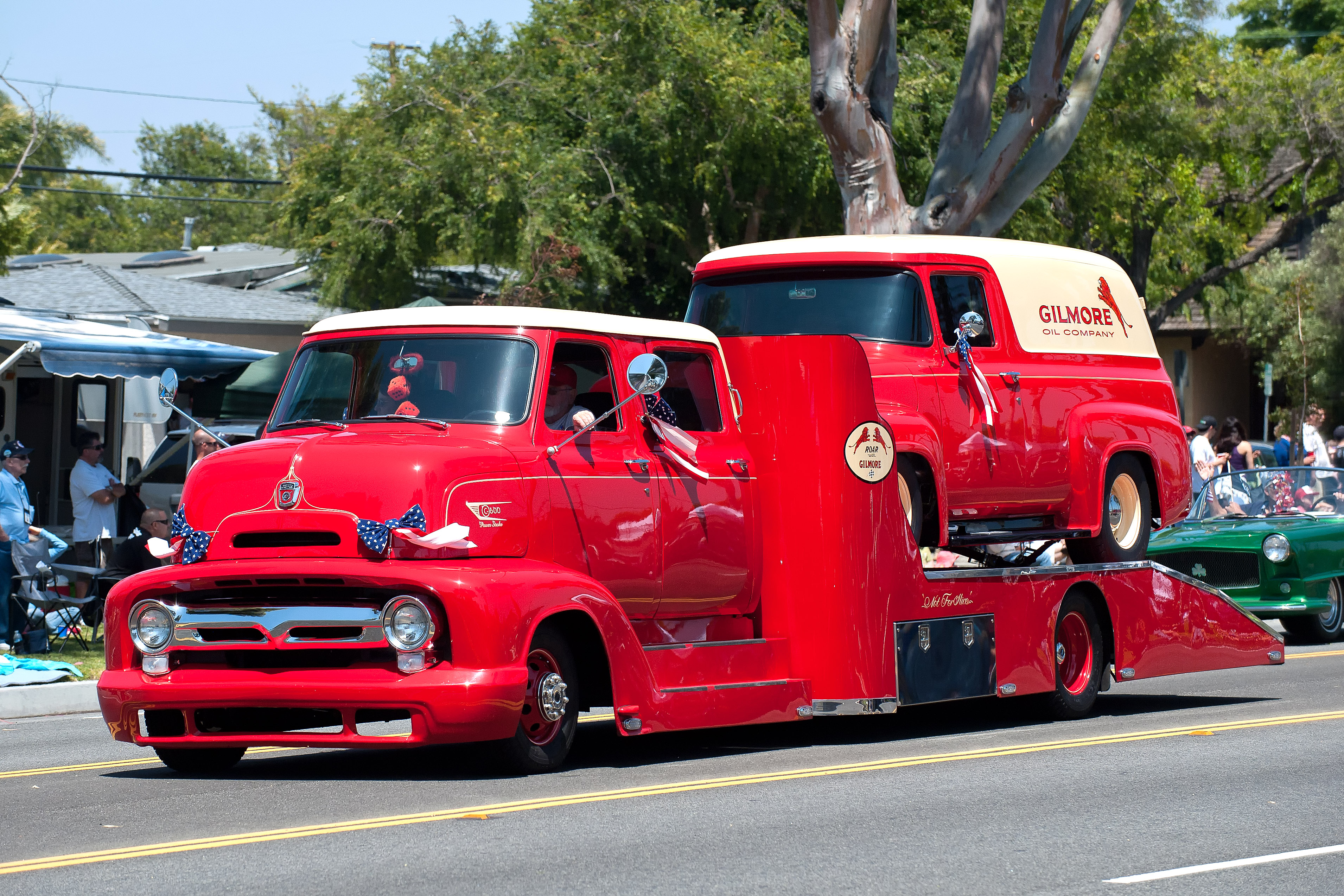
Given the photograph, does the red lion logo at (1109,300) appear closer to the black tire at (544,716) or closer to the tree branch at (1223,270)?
the black tire at (544,716)

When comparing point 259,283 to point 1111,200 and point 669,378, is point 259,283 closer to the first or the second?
point 1111,200

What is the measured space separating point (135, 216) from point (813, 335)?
8824 centimetres

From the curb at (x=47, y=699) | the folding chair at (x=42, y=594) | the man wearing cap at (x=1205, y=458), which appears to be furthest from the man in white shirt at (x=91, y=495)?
the man wearing cap at (x=1205, y=458)

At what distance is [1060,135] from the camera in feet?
66.2

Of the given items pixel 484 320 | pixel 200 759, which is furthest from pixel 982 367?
pixel 200 759

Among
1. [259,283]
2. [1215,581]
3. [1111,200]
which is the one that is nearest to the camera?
[1215,581]

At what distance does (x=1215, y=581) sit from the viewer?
1730 cm

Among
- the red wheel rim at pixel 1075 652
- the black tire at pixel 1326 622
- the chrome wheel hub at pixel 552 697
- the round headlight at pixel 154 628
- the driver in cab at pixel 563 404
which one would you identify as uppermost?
the driver in cab at pixel 563 404

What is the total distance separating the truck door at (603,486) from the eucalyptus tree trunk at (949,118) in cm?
1015

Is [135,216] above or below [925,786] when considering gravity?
above

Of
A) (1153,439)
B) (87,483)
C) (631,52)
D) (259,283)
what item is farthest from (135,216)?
(1153,439)

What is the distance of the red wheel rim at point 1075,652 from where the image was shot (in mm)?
11773

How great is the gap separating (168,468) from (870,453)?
14.4 meters

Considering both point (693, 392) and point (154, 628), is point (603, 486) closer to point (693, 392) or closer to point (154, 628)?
point (693, 392)
